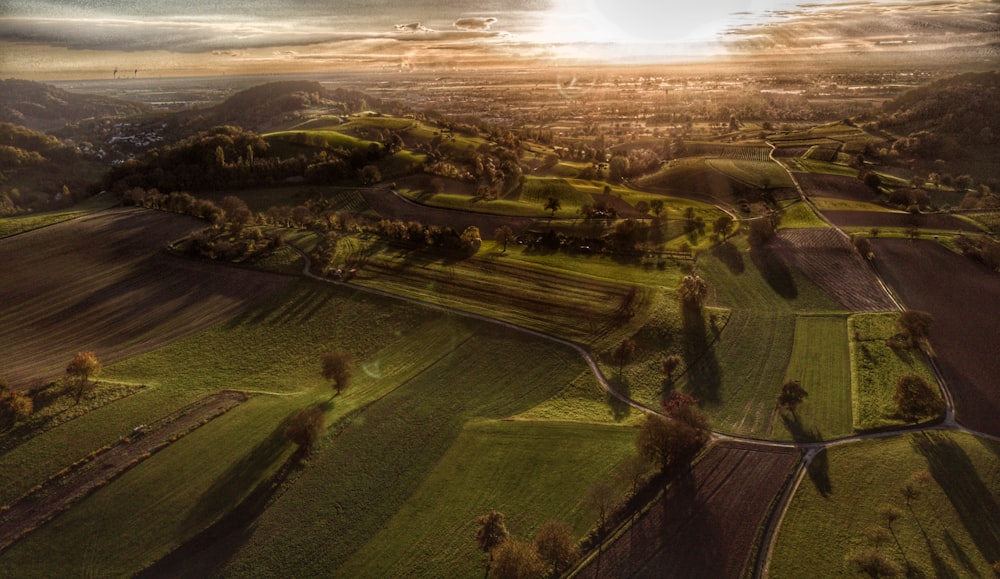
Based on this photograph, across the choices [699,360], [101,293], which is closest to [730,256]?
[699,360]

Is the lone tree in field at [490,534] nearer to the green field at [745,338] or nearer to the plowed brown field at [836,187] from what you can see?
the green field at [745,338]

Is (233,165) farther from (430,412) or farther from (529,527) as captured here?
(529,527)

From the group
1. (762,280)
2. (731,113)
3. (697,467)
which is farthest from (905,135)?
(697,467)

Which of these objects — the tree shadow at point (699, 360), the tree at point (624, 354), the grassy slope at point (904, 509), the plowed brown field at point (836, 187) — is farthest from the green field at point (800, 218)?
the tree at point (624, 354)

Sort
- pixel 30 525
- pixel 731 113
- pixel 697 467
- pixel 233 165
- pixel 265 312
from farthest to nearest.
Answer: pixel 731 113
pixel 233 165
pixel 265 312
pixel 697 467
pixel 30 525

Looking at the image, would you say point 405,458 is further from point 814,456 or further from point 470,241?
point 470,241

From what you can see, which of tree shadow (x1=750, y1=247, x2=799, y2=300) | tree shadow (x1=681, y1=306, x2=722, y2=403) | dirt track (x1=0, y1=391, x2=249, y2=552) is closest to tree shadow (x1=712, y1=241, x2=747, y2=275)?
tree shadow (x1=750, y1=247, x2=799, y2=300)

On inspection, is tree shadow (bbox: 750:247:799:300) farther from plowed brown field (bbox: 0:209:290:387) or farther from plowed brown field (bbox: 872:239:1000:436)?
plowed brown field (bbox: 0:209:290:387)
